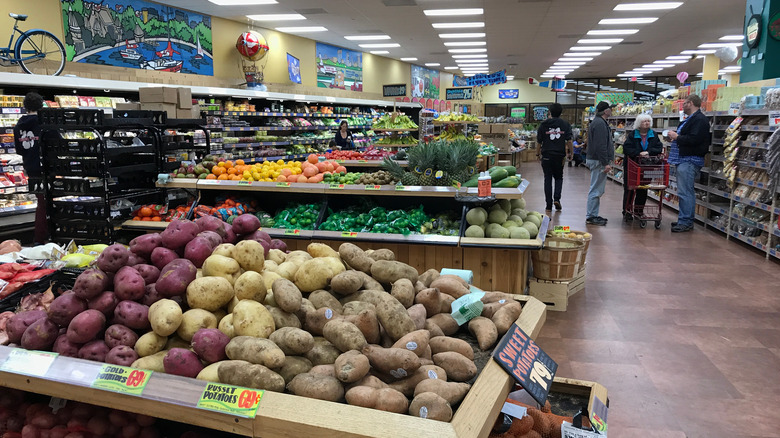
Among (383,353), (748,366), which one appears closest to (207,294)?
(383,353)

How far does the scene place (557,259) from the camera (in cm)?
430

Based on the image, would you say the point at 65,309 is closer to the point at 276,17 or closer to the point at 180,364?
the point at 180,364

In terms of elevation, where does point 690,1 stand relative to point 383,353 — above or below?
above

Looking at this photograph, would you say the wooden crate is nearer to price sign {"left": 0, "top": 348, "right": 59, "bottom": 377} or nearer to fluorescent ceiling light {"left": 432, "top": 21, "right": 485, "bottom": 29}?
price sign {"left": 0, "top": 348, "right": 59, "bottom": 377}

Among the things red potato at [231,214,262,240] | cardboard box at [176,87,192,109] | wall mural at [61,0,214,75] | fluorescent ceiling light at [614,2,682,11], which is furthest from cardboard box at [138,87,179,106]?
fluorescent ceiling light at [614,2,682,11]

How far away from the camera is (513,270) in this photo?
416 cm

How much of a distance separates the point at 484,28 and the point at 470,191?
10.4m

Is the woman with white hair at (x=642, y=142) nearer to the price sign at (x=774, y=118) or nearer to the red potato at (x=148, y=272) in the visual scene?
the price sign at (x=774, y=118)

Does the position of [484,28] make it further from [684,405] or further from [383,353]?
[383,353]

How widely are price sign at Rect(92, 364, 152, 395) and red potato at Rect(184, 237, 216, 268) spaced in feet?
1.60

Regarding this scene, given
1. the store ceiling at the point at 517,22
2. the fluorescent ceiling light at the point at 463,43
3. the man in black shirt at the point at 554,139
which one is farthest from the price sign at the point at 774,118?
the fluorescent ceiling light at the point at 463,43

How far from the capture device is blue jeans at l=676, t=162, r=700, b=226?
7.43 metres

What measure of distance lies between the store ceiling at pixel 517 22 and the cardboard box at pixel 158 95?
444cm

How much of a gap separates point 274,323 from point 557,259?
3210 millimetres
